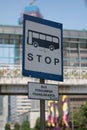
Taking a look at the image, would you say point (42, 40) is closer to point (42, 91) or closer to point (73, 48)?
point (42, 91)

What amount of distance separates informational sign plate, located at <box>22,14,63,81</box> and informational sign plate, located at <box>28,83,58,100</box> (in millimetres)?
208

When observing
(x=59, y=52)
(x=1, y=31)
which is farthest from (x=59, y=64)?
(x=1, y=31)

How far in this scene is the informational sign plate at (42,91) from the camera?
8.68 m

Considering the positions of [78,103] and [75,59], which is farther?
[78,103]

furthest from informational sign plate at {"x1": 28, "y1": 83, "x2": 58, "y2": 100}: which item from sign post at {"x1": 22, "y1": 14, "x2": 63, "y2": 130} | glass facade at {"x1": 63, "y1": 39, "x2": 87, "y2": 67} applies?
glass facade at {"x1": 63, "y1": 39, "x2": 87, "y2": 67}

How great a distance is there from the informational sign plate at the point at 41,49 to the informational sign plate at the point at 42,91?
208 mm

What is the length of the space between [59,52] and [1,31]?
36548 millimetres

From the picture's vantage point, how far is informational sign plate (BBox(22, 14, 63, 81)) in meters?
8.72

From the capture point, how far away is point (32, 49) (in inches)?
344

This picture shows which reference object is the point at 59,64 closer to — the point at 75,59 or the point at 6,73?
the point at 6,73

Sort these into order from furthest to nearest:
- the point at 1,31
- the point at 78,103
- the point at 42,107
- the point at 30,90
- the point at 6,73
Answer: the point at 78,103 < the point at 1,31 < the point at 6,73 < the point at 42,107 < the point at 30,90

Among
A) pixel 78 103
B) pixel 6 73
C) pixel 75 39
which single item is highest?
pixel 75 39

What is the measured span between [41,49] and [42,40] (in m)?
0.21

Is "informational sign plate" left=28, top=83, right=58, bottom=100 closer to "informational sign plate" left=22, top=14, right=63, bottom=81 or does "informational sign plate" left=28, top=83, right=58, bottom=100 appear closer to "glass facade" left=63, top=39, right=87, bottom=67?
"informational sign plate" left=22, top=14, right=63, bottom=81
